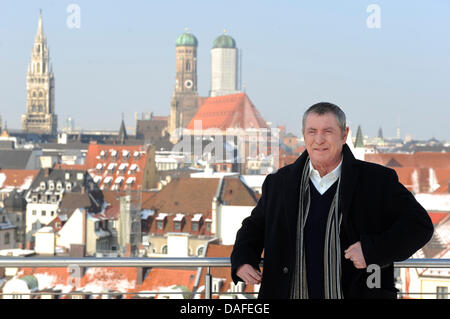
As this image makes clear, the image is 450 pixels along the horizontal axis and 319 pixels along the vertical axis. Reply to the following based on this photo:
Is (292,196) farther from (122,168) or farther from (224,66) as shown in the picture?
(224,66)

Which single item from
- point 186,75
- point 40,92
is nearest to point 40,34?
point 40,92

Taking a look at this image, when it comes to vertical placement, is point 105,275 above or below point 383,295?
below

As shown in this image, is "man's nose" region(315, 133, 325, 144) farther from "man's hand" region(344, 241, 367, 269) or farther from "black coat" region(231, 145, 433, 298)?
"man's hand" region(344, 241, 367, 269)

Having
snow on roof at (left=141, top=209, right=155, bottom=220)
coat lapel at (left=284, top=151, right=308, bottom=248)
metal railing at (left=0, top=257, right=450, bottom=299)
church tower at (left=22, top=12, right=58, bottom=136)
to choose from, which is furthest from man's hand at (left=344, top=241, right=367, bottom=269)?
church tower at (left=22, top=12, right=58, bottom=136)

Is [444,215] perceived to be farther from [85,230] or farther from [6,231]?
[6,231]

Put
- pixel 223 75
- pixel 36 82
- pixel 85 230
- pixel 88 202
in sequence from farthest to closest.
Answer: pixel 223 75
pixel 36 82
pixel 88 202
pixel 85 230

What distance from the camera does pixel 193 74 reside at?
3750 inches

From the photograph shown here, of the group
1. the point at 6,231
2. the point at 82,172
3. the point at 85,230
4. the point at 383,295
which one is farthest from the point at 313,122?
the point at 82,172

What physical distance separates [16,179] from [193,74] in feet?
193

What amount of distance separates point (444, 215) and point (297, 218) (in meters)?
16.1

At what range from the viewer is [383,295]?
168cm

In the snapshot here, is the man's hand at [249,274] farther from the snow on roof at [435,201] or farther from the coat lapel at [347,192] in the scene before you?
the snow on roof at [435,201]

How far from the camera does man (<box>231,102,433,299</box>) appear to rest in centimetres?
166

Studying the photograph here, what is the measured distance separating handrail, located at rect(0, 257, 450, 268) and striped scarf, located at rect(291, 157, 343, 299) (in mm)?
346
